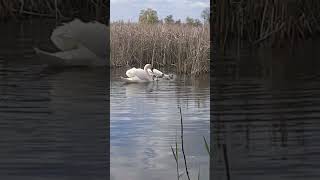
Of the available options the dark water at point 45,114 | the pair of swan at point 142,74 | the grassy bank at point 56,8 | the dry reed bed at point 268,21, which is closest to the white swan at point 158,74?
the pair of swan at point 142,74

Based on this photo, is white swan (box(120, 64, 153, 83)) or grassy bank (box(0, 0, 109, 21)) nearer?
white swan (box(120, 64, 153, 83))

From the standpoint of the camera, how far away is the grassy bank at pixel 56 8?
2.49m

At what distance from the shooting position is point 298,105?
88.7 inches

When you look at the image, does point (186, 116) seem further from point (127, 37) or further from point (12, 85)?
point (12, 85)

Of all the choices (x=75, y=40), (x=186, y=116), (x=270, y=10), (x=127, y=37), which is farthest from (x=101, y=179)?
(x=270, y=10)

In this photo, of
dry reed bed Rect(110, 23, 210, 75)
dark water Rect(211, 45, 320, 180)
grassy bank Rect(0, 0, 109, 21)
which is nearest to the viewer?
dark water Rect(211, 45, 320, 180)

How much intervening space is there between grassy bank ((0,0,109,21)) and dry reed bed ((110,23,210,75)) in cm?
17

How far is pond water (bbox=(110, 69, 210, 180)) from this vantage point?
1645mm

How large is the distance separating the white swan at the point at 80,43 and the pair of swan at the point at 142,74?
100mm

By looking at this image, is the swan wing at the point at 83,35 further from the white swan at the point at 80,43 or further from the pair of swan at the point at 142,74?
the pair of swan at the point at 142,74

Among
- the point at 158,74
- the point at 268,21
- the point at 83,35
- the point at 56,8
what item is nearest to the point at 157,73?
the point at 158,74

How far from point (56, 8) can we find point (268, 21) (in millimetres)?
839

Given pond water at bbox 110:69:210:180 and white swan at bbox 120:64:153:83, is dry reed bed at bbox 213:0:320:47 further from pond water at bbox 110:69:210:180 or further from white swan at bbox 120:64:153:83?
white swan at bbox 120:64:153:83

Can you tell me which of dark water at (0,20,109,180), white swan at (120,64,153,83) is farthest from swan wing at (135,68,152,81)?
dark water at (0,20,109,180)
